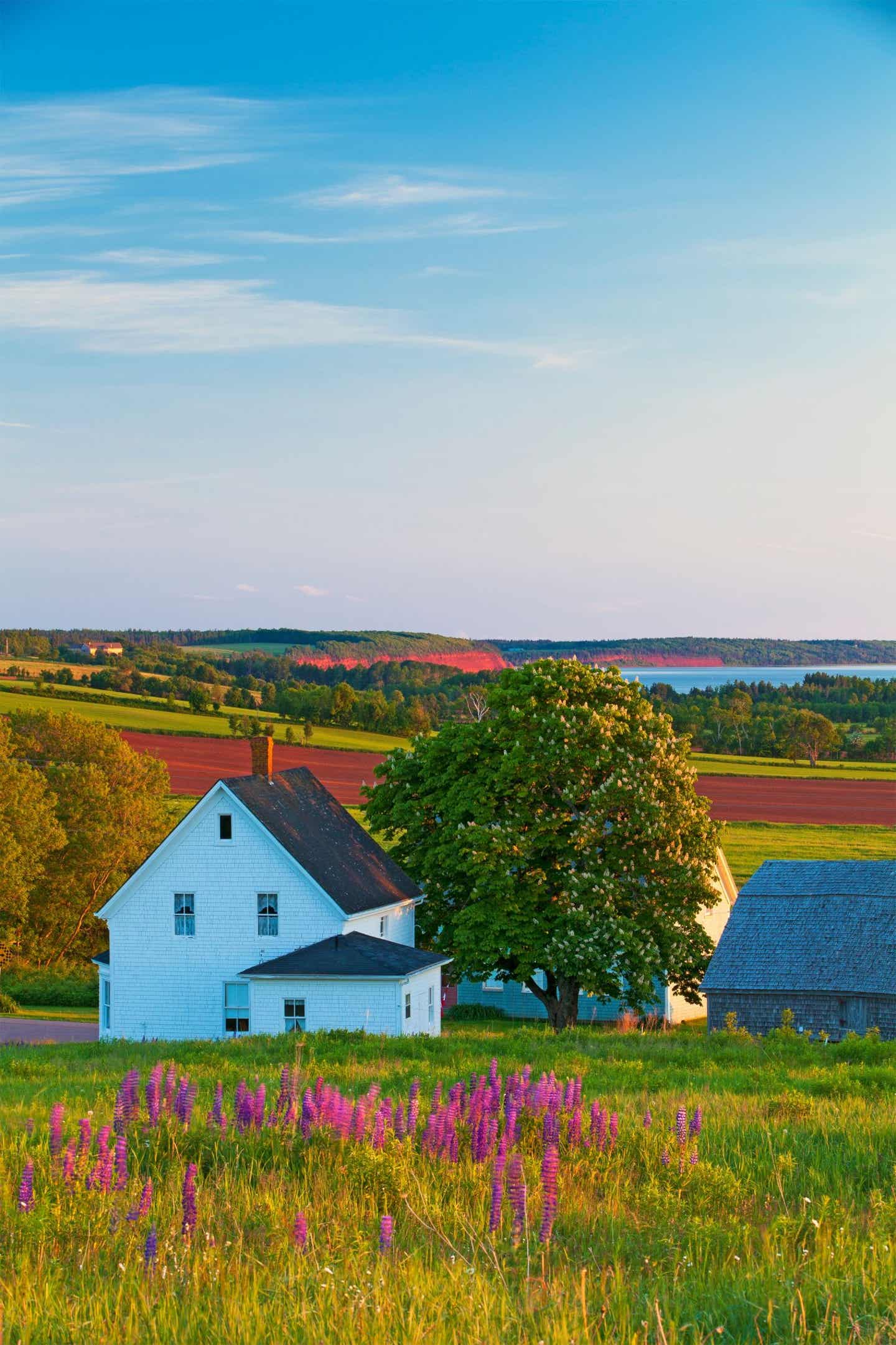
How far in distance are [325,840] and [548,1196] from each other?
36.8m

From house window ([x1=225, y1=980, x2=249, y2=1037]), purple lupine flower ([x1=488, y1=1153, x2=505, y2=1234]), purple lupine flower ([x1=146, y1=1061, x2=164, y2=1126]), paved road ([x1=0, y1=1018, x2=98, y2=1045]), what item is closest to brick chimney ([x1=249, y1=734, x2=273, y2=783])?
house window ([x1=225, y1=980, x2=249, y2=1037])

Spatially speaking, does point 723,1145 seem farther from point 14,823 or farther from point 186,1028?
point 14,823

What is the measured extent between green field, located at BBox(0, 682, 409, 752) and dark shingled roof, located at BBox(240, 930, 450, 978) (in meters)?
65.9

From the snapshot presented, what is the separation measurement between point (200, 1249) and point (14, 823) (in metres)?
62.0

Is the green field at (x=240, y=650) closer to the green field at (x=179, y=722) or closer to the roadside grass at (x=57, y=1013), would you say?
the green field at (x=179, y=722)

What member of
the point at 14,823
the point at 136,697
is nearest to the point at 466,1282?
the point at 14,823

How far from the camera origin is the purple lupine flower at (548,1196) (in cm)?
643

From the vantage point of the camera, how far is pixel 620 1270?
6.61 m

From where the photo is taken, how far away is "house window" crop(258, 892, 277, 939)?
1592 inches

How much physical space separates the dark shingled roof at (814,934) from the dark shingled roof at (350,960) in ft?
33.0

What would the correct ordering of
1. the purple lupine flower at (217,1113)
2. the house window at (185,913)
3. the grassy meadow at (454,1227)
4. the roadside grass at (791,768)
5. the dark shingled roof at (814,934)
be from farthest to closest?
the roadside grass at (791,768)
the dark shingled roof at (814,934)
the house window at (185,913)
the purple lupine flower at (217,1113)
the grassy meadow at (454,1227)

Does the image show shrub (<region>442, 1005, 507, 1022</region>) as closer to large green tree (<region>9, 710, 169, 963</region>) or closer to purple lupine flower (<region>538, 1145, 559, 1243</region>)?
large green tree (<region>9, 710, 169, 963</region>)

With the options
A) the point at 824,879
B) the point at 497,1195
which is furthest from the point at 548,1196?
the point at 824,879

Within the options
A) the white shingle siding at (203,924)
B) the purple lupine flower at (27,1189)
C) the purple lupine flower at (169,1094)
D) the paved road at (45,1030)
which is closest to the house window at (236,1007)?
the white shingle siding at (203,924)
